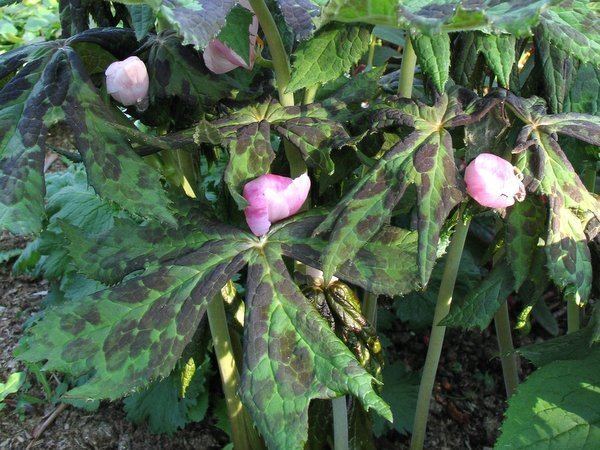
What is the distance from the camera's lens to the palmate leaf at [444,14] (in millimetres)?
543

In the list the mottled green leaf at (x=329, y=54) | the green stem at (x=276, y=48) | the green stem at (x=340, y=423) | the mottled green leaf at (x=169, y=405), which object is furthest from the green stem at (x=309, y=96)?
the mottled green leaf at (x=169, y=405)

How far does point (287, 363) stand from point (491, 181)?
289 millimetres

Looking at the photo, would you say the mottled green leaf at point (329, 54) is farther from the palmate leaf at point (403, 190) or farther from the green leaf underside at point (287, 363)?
the green leaf underside at point (287, 363)

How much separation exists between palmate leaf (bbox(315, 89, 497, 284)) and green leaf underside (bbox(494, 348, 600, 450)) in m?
0.34

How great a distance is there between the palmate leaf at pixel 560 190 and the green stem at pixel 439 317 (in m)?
0.10

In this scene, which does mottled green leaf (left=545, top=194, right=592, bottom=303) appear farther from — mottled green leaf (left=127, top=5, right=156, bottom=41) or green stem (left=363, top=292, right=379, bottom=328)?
mottled green leaf (left=127, top=5, right=156, bottom=41)

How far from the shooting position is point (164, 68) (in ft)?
2.72

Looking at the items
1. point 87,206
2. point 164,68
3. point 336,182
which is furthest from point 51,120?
point 87,206

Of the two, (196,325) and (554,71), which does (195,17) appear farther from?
(554,71)

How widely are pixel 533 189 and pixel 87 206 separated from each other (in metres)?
1.00

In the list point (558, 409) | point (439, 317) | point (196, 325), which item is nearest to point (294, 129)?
point (196, 325)

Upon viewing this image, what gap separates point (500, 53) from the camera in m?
0.77

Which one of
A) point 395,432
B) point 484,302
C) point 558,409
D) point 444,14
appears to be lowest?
point 395,432

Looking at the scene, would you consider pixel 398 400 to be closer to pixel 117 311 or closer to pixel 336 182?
pixel 336 182
